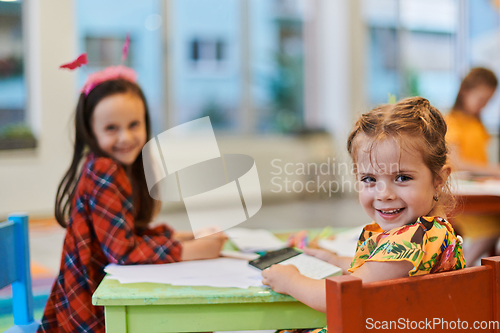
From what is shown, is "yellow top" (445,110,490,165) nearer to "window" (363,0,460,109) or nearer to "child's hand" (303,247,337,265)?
"child's hand" (303,247,337,265)

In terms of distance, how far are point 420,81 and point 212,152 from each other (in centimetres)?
513

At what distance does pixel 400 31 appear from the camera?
5.39 metres

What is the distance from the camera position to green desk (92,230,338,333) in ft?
2.32

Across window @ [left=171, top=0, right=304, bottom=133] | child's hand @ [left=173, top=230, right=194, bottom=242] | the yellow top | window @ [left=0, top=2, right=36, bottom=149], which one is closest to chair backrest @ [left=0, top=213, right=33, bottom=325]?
child's hand @ [left=173, top=230, right=194, bottom=242]

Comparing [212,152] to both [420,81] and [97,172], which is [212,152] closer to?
[97,172]

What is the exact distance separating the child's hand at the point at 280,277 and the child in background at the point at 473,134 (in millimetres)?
1597

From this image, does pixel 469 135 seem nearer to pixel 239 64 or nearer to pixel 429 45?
pixel 239 64

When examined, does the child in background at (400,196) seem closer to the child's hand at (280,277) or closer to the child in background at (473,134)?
the child's hand at (280,277)

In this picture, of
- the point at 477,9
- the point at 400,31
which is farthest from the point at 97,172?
the point at 477,9

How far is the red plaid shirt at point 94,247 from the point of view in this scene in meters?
0.90

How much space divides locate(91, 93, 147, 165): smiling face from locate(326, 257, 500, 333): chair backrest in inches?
26.6

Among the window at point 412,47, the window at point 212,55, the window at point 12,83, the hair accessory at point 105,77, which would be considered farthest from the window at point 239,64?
the hair accessory at point 105,77

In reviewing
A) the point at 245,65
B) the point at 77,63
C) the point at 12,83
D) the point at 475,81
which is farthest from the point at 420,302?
the point at 245,65

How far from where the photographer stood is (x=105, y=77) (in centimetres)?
109
